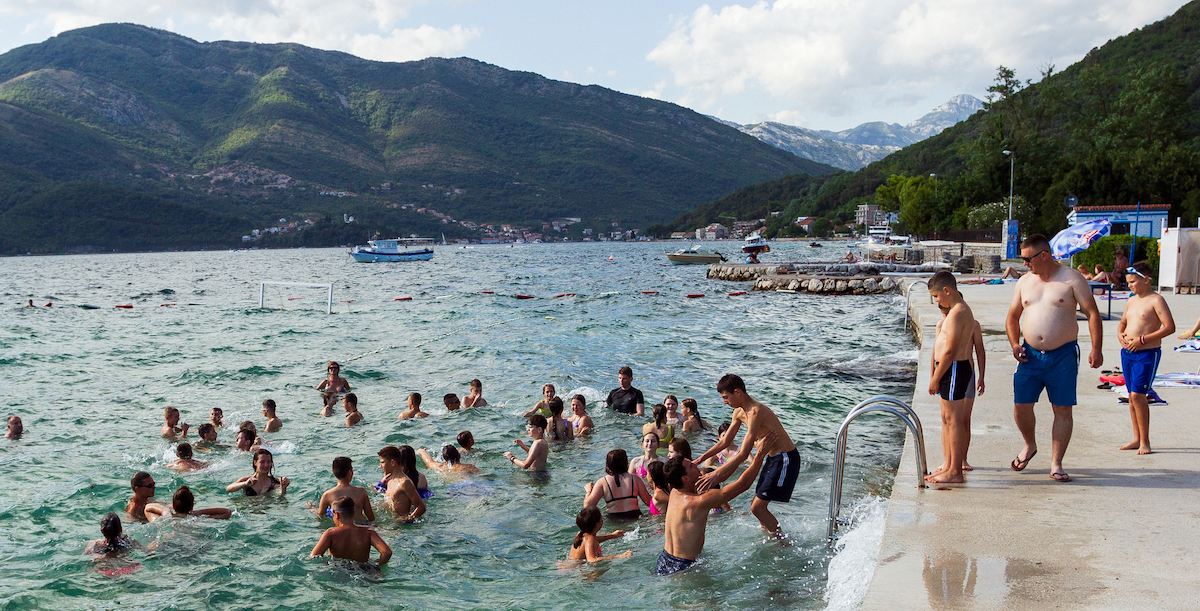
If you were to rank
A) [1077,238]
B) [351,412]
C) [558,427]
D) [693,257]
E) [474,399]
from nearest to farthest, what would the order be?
[558,427]
[351,412]
[474,399]
[1077,238]
[693,257]

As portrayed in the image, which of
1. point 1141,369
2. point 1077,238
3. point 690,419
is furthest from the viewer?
point 1077,238

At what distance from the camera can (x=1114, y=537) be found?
4.86m

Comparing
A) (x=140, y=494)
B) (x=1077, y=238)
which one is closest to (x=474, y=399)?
(x=140, y=494)

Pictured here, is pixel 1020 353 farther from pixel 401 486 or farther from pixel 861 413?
pixel 401 486

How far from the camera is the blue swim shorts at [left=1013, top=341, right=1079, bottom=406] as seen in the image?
590 cm

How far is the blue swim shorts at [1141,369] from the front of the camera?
6668 millimetres

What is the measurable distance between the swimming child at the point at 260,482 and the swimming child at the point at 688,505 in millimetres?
5277

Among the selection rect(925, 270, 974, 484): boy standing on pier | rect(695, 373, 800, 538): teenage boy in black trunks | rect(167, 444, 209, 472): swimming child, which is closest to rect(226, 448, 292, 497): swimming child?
rect(167, 444, 209, 472): swimming child

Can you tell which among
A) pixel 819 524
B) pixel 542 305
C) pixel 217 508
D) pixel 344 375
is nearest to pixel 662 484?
pixel 819 524

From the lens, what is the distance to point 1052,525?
5.15 meters

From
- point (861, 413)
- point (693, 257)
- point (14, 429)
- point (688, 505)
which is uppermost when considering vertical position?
point (693, 257)

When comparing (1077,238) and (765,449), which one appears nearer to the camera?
(765,449)

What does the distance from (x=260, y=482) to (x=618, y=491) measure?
450 centimetres

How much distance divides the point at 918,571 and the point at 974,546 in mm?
628
